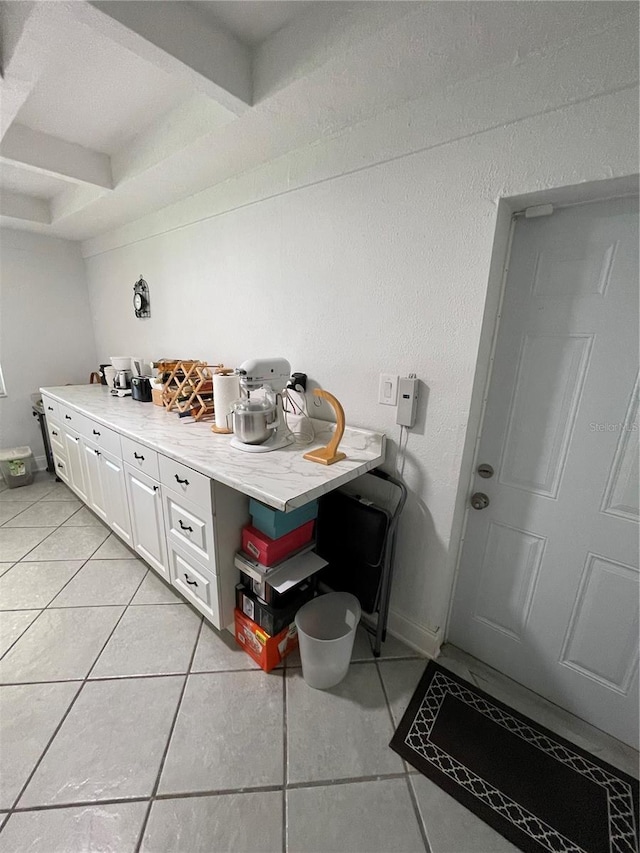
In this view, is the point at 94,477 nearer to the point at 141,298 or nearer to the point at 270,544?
the point at 141,298

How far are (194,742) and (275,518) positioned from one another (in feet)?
2.73

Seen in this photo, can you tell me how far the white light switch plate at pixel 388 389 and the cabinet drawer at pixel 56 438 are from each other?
262 cm

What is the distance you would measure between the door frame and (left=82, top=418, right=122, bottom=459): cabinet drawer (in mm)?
1824

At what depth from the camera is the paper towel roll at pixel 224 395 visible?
1729mm

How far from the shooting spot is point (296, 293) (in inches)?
66.9

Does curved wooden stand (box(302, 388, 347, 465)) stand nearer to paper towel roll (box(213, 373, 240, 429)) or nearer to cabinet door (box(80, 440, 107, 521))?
paper towel roll (box(213, 373, 240, 429))

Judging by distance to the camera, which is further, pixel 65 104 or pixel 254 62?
pixel 65 104

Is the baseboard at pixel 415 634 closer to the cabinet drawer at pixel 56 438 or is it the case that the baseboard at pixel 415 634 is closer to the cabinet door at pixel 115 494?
the cabinet door at pixel 115 494

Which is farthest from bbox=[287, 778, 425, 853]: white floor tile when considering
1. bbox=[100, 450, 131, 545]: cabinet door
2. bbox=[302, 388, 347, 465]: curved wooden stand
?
bbox=[100, 450, 131, 545]: cabinet door

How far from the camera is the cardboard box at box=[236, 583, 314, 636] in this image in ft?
4.59

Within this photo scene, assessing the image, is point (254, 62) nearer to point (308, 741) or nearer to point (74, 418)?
point (74, 418)

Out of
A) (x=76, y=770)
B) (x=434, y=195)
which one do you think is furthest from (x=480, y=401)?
(x=76, y=770)

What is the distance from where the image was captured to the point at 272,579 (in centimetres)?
139

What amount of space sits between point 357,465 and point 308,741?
1025 millimetres
